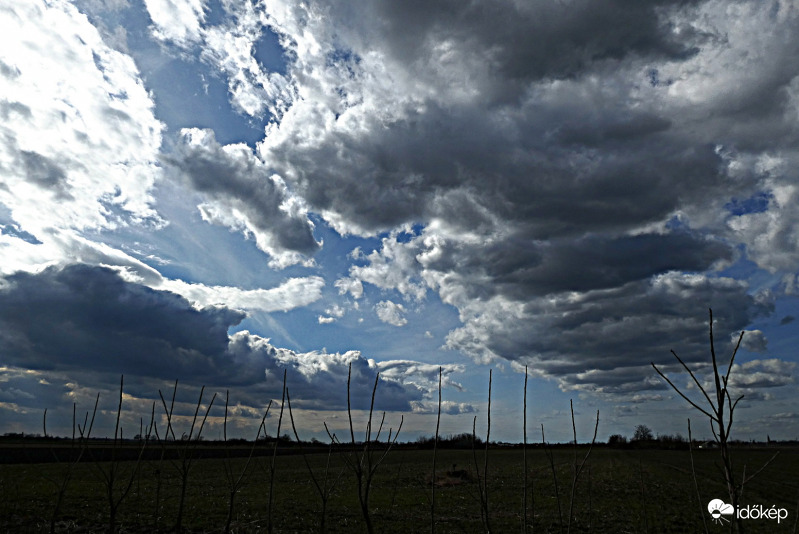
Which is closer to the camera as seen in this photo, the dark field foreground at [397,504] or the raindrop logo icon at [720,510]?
the raindrop logo icon at [720,510]


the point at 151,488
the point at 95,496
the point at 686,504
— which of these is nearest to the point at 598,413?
the point at 686,504

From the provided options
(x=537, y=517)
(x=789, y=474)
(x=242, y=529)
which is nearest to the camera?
(x=242, y=529)

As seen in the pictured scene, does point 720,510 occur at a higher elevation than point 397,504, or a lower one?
higher

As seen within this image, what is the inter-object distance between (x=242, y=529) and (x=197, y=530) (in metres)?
2.66

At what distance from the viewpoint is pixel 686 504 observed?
30.3 meters

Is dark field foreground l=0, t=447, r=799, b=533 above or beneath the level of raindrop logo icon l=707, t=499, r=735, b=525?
beneath

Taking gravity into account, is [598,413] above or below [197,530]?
above

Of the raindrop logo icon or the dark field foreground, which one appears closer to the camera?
the raindrop logo icon

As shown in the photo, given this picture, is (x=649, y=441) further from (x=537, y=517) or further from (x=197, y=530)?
(x=197, y=530)

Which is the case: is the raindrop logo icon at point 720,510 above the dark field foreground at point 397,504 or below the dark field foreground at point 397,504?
above

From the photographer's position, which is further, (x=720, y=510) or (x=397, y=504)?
(x=397, y=504)

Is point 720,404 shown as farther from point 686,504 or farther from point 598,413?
point 686,504

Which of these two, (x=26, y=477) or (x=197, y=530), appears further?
(x=26, y=477)

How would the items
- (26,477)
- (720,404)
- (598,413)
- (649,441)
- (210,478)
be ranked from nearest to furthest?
1. (720,404)
2. (598,413)
3. (26,477)
4. (210,478)
5. (649,441)
